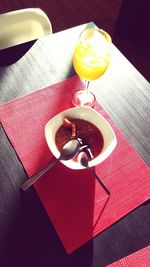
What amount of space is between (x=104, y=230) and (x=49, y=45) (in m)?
0.65

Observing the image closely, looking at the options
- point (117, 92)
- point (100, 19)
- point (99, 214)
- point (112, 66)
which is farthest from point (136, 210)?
point (100, 19)

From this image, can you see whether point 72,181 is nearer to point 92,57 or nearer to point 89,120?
point 89,120

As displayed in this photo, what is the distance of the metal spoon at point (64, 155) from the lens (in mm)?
685

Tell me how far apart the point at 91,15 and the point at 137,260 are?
2.15m

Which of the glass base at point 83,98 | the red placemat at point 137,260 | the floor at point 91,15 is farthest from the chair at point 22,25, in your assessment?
the floor at point 91,15

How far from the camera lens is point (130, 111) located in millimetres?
892

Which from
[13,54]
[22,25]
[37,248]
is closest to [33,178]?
[37,248]

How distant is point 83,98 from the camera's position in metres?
0.88

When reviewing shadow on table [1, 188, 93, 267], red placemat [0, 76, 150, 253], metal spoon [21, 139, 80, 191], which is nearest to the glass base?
red placemat [0, 76, 150, 253]

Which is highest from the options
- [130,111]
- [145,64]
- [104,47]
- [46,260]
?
[104,47]

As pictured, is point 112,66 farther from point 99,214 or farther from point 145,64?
point 145,64

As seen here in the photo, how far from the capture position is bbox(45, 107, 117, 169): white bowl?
2.22 ft

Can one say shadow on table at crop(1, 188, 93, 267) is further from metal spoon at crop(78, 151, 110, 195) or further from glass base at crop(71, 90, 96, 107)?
glass base at crop(71, 90, 96, 107)

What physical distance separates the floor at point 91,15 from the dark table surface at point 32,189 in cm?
120
